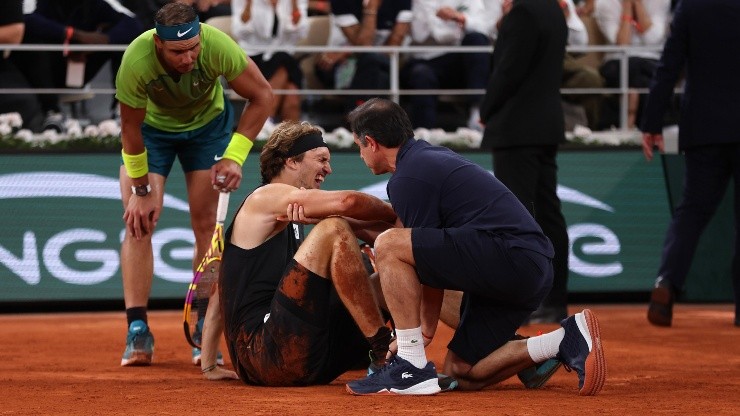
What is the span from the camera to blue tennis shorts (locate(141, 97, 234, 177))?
8.02 metres

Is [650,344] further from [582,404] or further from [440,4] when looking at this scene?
[440,4]

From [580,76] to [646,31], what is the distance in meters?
1.20

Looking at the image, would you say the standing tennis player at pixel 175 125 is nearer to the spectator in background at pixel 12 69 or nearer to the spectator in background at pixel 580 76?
the spectator in background at pixel 12 69

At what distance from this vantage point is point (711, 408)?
18.5 ft

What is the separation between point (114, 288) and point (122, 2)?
10.4 ft

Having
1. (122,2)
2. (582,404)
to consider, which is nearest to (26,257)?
(122,2)

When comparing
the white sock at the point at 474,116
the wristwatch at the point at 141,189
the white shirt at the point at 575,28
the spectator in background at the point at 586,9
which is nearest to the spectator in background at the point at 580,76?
the white shirt at the point at 575,28

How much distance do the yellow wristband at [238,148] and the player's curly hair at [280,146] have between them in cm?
81

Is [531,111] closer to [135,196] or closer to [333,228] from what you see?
[135,196]

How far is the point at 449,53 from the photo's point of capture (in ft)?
40.8

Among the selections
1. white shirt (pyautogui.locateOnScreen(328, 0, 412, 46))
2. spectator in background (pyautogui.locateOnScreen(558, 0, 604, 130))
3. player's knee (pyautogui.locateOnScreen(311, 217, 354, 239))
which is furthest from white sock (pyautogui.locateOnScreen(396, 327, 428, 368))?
spectator in background (pyautogui.locateOnScreen(558, 0, 604, 130))

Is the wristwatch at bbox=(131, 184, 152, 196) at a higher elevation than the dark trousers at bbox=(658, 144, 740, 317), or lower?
higher

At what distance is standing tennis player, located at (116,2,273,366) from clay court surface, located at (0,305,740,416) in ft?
2.30

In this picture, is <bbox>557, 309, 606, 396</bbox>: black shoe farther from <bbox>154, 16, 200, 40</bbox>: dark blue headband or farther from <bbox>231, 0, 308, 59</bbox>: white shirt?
<bbox>231, 0, 308, 59</bbox>: white shirt
